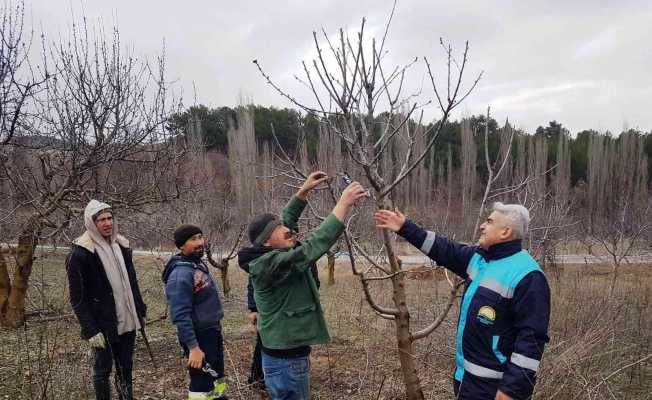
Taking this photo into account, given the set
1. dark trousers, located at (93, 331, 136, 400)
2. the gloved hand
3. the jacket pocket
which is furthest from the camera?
dark trousers, located at (93, 331, 136, 400)

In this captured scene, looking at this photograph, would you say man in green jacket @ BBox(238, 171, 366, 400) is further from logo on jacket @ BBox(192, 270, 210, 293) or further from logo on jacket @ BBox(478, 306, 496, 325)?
logo on jacket @ BBox(192, 270, 210, 293)

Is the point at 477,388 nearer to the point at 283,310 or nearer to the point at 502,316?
the point at 502,316

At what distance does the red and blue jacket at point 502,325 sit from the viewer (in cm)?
194

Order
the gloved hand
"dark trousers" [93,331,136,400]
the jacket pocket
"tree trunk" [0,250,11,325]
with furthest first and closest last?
"tree trunk" [0,250,11,325] < "dark trousers" [93,331,136,400] < the gloved hand < the jacket pocket

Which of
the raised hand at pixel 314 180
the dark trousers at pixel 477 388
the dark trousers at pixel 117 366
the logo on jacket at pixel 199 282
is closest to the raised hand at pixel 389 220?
the raised hand at pixel 314 180

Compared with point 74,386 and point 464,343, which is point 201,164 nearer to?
point 74,386

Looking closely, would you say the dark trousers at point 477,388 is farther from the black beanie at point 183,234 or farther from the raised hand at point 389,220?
the black beanie at point 183,234

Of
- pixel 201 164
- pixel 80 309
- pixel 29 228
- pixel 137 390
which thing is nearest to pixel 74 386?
pixel 137 390

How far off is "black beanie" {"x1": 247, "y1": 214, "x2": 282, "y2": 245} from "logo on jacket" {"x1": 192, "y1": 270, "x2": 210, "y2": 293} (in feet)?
3.03

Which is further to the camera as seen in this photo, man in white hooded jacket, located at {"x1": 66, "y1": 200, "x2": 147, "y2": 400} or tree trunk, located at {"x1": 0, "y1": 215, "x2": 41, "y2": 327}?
tree trunk, located at {"x1": 0, "y1": 215, "x2": 41, "y2": 327}

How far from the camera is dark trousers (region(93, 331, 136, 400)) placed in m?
3.13

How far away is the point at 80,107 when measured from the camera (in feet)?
19.1

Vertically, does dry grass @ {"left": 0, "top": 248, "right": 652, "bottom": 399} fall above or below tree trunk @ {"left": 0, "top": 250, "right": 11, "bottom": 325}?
below

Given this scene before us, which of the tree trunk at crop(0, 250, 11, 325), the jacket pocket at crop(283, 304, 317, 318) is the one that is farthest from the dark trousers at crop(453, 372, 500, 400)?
the tree trunk at crop(0, 250, 11, 325)
